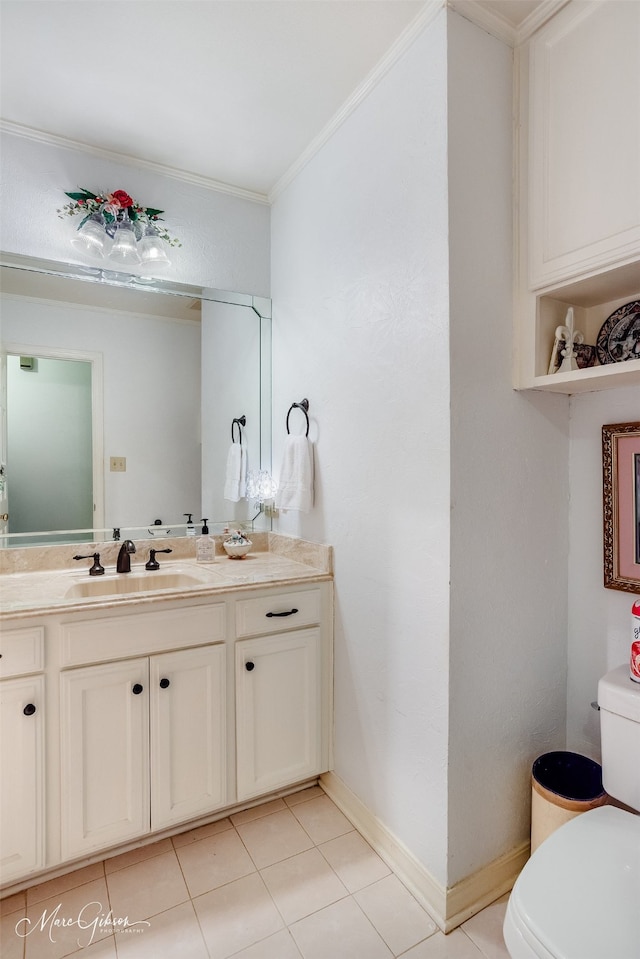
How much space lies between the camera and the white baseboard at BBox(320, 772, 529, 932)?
54.4 inches

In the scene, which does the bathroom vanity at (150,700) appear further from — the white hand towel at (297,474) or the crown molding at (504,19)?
the crown molding at (504,19)

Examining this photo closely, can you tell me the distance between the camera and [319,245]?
196 centimetres

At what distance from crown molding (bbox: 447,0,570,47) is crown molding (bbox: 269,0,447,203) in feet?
0.22

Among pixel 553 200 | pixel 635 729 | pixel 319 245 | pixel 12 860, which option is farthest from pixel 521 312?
pixel 12 860

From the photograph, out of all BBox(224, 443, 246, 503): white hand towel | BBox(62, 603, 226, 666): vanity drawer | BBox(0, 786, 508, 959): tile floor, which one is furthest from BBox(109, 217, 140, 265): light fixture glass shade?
BBox(0, 786, 508, 959): tile floor

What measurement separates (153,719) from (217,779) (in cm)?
33

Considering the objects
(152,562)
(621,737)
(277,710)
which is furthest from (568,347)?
(152,562)

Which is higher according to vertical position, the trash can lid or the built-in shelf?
the built-in shelf

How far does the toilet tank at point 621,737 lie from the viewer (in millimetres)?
1260

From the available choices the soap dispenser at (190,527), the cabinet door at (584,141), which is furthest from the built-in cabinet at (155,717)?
the cabinet door at (584,141)

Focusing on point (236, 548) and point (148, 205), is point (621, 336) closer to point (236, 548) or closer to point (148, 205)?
point (236, 548)

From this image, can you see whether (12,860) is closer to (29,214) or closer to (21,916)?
(21,916)

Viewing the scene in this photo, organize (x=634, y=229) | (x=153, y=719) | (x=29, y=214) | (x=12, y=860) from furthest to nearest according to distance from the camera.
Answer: (x=29, y=214) → (x=153, y=719) → (x=12, y=860) → (x=634, y=229)

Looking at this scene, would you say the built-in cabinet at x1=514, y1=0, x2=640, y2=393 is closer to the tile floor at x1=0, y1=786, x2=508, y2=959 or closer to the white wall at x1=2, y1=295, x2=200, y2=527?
the white wall at x1=2, y1=295, x2=200, y2=527
